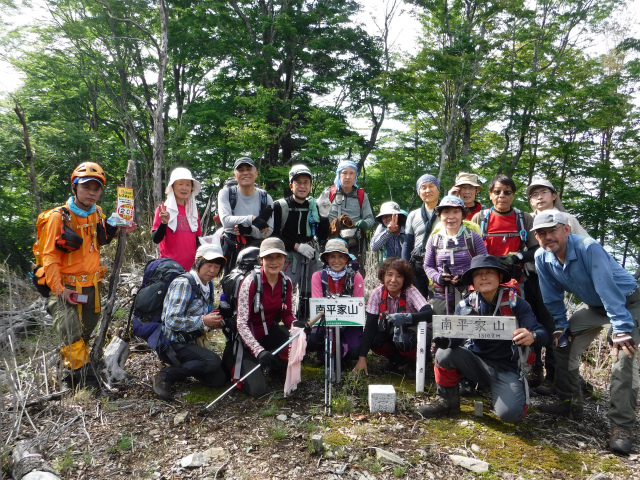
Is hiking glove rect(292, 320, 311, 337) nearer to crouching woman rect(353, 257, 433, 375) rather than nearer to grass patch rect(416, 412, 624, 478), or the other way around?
crouching woman rect(353, 257, 433, 375)

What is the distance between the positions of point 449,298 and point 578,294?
1276 mm

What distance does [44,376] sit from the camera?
3.99 metres

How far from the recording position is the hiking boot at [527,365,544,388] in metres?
4.58

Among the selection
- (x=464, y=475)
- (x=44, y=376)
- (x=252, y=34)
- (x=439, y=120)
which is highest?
(x=252, y=34)

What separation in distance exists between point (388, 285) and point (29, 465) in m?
3.54

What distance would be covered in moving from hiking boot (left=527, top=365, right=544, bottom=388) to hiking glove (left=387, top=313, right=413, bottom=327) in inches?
69.1

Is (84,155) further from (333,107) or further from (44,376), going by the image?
(44,376)

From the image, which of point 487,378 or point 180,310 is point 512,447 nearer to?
point 487,378

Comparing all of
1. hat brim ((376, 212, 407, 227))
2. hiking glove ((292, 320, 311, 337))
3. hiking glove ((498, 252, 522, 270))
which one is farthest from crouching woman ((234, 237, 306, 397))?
hiking glove ((498, 252, 522, 270))

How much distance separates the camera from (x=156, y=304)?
167 inches

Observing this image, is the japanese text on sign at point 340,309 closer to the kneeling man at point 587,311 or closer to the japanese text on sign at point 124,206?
the kneeling man at point 587,311

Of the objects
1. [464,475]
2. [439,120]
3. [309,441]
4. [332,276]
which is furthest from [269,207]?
[439,120]

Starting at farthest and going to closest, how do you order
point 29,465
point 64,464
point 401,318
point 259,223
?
point 259,223 < point 401,318 < point 64,464 < point 29,465

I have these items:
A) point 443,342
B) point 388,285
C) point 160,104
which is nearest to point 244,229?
point 388,285
